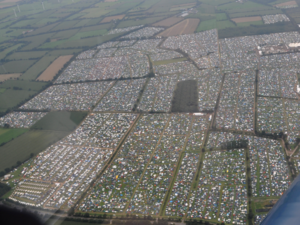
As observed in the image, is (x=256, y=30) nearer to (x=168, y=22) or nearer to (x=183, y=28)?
(x=183, y=28)

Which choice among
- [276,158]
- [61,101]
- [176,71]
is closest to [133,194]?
[276,158]

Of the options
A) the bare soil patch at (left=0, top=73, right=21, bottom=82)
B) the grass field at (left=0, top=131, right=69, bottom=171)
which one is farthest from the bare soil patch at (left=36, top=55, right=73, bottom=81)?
the grass field at (left=0, top=131, right=69, bottom=171)

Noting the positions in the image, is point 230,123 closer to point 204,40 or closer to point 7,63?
point 204,40

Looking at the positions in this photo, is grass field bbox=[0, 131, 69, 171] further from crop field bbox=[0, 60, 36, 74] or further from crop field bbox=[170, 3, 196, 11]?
crop field bbox=[170, 3, 196, 11]

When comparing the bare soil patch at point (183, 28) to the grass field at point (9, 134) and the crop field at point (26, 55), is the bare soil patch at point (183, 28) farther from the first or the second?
the grass field at point (9, 134)

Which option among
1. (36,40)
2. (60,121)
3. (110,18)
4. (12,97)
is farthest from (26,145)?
(110,18)
